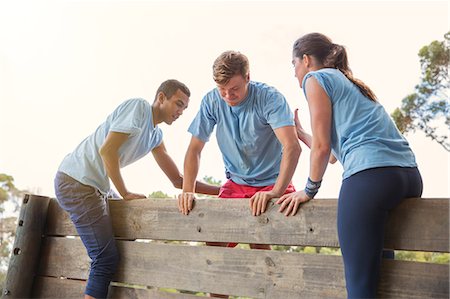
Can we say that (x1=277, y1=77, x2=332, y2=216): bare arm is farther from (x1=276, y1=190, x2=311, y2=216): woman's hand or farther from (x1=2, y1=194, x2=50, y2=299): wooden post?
(x1=2, y1=194, x2=50, y2=299): wooden post

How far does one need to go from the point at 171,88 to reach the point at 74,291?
47.3 inches

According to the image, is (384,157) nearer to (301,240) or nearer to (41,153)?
(301,240)

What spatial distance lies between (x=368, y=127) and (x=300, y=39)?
0.50 metres

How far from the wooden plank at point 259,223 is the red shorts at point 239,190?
23cm

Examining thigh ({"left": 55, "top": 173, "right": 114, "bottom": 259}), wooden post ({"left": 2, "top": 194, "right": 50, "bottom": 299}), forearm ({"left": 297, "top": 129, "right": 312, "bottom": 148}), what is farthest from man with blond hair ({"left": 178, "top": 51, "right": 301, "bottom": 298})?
wooden post ({"left": 2, "top": 194, "right": 50, "bottom": 299})

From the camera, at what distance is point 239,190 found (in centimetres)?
261

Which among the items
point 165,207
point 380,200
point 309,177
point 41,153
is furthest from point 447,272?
point 41,153

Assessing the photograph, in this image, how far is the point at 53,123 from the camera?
6.27 meters


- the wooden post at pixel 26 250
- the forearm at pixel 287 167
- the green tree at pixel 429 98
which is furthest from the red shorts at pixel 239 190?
the green tree at pixel 429 98

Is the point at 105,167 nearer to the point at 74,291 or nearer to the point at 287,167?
the point at 74,291

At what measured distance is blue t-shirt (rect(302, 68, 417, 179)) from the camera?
1746 mm

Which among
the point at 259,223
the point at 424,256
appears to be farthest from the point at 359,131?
the point at 424,256

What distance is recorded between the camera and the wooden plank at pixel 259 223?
180 centimetres

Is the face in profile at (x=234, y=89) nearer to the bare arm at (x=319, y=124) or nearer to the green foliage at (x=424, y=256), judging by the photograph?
the bare arm at (x=319, y=124)
